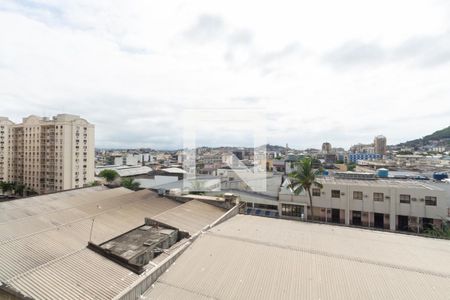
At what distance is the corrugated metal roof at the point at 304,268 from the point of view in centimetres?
586

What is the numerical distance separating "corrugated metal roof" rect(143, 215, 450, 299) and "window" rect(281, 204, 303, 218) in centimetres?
1016

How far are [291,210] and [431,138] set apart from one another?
6907 inches

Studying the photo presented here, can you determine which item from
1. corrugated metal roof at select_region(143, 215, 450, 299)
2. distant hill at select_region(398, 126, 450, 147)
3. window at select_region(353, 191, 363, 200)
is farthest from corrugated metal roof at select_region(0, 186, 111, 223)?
distant hill at select_region(398, 126, 450, 147)

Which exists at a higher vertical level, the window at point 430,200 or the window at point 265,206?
the window at point 430,200

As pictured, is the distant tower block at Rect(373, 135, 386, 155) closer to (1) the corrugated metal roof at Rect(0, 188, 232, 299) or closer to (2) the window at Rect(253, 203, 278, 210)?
(2) the window at Rect(253, 203, 278, 210)

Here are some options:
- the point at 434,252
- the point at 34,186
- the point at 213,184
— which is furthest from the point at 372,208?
the point at 34,186

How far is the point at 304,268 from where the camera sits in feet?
22.1

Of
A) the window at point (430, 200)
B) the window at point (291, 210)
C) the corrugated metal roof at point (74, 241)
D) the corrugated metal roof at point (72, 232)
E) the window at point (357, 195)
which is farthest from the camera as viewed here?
the window at point (291, 210)

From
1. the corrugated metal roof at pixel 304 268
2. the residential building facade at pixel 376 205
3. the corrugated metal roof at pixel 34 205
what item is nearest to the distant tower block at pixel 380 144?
the residential building facade at pixel 376 205

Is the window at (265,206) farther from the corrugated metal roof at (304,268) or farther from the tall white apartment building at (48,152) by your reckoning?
the tall white apartment building at (48,152)

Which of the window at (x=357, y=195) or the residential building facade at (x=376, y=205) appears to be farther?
the window at (x=357, y=195)

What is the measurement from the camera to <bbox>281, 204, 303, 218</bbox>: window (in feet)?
64.5

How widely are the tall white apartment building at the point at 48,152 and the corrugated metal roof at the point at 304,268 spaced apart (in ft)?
115

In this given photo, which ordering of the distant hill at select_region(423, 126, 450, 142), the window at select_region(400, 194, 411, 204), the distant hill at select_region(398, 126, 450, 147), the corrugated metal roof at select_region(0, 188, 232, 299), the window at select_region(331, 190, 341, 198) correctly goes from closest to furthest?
the corrugated metal roof at select_region(0, 188, 232, 299)
the window at select_region(400, 194, 411, 204)
the window at select_region(331, 190, 341, 198)
the distant hill at select_region(423, 126, 450, 142)
the distant hill at select_region(398, 126, 450, 147)
